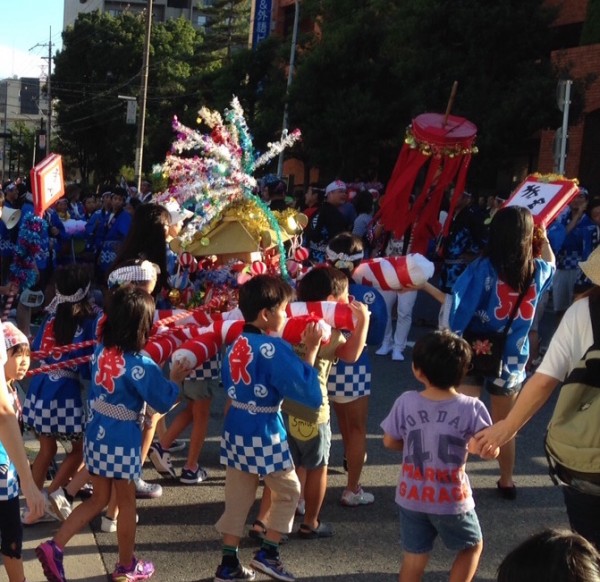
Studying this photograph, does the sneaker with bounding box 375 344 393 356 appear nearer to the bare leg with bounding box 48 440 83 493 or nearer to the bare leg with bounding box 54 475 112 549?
the bare leg with bounding box 48 440 83 493

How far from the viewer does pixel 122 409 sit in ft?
13.1

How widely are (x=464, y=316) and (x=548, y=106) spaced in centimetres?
1245

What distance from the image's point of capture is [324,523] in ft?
15.8

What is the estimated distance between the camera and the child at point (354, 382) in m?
4.90

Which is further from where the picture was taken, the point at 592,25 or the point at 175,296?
the point at 592,25

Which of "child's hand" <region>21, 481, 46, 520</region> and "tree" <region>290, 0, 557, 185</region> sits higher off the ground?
"tree" <region>290, 0, 557, 185</region>

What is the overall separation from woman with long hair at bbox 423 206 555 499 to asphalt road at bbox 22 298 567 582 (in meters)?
0.48

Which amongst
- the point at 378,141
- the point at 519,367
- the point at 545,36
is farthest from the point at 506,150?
the point at 519,367

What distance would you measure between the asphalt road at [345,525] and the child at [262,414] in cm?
21

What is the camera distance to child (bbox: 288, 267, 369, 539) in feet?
14.6

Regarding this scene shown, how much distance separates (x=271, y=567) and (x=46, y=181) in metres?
4.41

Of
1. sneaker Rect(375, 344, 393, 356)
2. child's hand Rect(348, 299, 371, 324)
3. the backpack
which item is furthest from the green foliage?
the backpack

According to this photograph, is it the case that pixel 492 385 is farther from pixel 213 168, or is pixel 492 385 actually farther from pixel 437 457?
pixel 213 168

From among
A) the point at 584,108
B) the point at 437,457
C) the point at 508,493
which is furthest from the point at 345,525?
the point at 584,108
